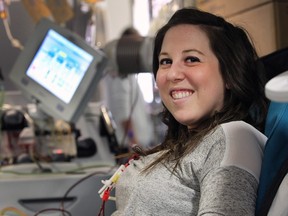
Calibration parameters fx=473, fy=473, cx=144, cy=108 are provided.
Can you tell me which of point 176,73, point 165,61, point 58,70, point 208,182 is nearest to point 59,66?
point 58,70

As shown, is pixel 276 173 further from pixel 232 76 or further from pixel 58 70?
pixel 58 70

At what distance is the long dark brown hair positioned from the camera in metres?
1.22

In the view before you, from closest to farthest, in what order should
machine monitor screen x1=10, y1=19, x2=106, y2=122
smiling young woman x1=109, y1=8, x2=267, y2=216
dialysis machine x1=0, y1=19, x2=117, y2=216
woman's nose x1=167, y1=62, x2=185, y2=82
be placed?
smiling young woman x1=109, y1=8, x2=267, y2=216
woman's nose x1=167, y1=62, x2=185, y2=82
dialysis machine x1=0, y1=19, x2=117, y2=216
machine monitor screen x1=10, y1=19, x2=106, y2=122

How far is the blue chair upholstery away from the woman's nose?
262 millimetres

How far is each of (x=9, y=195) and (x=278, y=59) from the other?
3.66ft

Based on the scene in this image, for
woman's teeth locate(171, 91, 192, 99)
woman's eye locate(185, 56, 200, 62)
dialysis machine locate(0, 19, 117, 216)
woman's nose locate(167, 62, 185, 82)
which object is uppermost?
woman's eye locate(185, 56, 200, 62)

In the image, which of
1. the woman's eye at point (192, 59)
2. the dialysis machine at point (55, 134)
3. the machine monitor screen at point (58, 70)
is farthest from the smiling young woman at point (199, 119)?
the machine monitor screen at point (58, 70)

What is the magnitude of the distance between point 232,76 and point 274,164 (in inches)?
13.2

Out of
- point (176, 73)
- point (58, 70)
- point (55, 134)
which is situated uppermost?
point (176, 73)

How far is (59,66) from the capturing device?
7.24ft

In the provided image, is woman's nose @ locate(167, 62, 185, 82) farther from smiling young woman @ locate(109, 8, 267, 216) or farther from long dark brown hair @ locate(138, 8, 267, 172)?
long dark brown hair @ locate(138, 8, 267, 172)

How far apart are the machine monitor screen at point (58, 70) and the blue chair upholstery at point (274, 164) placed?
123 centimetres

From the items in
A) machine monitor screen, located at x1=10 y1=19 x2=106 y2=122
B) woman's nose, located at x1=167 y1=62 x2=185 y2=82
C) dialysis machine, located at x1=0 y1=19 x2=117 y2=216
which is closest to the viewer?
woman's nose, located at x1=167 y1=62 x2=185 y2=82

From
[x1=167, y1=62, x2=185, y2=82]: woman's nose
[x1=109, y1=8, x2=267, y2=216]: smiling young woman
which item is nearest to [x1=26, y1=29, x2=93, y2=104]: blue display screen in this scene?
[x1=109, y1=8, x2=267, y2=216]: smiling young woman
